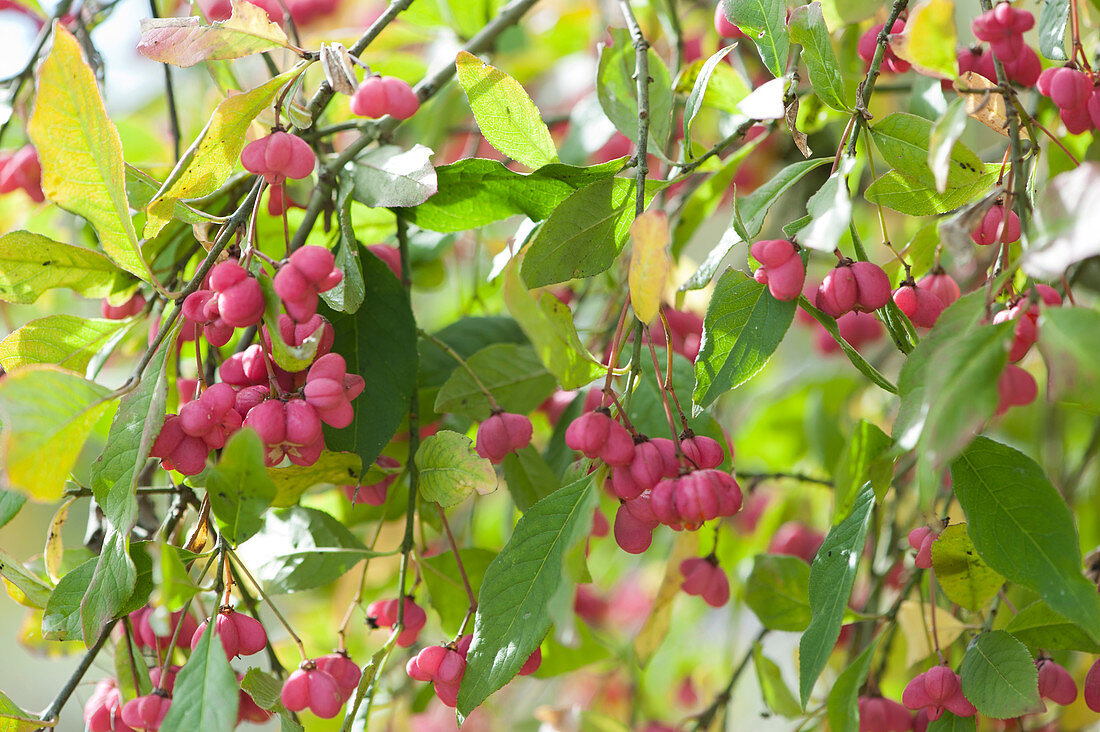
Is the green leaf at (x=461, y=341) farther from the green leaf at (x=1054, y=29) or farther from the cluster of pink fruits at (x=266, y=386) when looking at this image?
the green leaf at (x=1054, y=29)

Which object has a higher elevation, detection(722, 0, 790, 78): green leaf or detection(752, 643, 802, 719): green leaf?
detection(722, 0, 790, 78): green leaf

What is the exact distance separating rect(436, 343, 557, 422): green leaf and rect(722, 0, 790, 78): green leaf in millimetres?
284

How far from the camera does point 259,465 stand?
0.47 m

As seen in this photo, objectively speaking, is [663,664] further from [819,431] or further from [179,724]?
[179,724]

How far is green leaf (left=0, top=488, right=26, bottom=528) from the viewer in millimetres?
597

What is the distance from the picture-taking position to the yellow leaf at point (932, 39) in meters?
0.48

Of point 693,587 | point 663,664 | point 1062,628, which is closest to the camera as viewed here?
point 1062,628

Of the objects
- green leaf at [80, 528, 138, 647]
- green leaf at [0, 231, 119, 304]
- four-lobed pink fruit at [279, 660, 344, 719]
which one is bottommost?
four-lobed pink fruit at [279, 660, 344, 719]

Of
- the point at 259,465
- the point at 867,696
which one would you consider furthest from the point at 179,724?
the point at 867,696

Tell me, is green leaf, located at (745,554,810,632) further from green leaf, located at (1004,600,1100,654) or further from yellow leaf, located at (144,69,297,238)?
yellow leaf, located at (144,69,297,238)

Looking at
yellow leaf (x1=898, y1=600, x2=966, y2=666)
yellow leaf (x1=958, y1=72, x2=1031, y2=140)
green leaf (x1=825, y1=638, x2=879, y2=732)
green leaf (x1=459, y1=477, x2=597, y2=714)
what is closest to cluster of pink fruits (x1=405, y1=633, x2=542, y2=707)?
green leaf (x1=459, y1=477, x2=597, y2=714)

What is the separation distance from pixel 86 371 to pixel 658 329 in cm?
50

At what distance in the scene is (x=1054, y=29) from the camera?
61 cm

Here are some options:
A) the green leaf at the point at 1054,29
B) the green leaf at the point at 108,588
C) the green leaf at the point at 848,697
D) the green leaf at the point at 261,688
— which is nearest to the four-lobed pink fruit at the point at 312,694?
the green leaf at the point at 261,688
